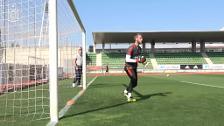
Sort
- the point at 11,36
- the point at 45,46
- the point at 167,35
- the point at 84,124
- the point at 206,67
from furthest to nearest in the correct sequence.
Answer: the point at 167,35 → the point at 206,67 → the point at 45,46 → the point at 11,36 → the point at 84,124

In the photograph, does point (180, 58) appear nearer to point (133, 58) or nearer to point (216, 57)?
point (216, 57)

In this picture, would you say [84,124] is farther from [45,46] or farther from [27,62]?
[27,62]

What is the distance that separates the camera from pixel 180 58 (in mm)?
69125

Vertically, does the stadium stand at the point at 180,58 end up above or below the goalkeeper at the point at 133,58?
above

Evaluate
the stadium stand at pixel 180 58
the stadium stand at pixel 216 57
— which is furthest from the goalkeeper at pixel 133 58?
the stadium stand at pixel 216 57

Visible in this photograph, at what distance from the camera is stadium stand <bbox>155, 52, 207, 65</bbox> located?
67.8 m

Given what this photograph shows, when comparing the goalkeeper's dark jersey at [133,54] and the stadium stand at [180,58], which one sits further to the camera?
the stadium stand at [180,58]

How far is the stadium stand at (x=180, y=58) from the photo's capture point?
67812mm

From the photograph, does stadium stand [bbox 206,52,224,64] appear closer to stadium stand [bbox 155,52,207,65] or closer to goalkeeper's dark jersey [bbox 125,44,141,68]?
stadium stand [bbox 155,52,207,65]

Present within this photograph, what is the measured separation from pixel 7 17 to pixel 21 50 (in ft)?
4.02

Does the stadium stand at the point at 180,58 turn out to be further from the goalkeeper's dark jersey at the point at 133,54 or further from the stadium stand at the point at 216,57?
the goalkeeper's dark jersey at the point at 133,54

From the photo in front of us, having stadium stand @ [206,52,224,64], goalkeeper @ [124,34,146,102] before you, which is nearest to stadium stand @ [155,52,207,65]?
stadium stand @ [206,52,224,64]

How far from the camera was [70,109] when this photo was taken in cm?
950

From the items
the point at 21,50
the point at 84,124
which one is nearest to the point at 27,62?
the point at 21,50
